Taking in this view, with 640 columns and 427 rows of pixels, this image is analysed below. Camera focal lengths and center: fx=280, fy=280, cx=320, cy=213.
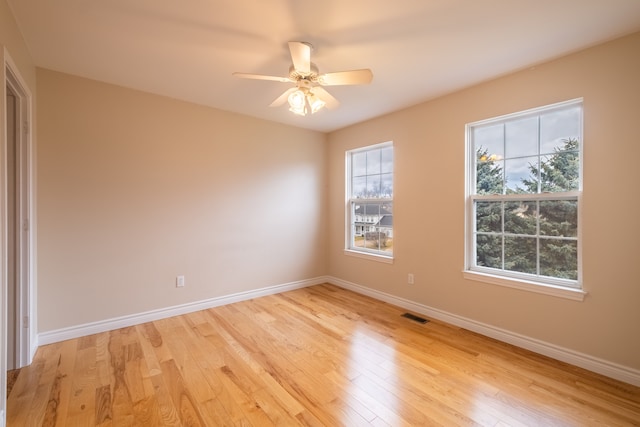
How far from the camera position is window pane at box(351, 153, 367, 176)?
4.20 meters

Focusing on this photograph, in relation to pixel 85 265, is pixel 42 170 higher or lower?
higher

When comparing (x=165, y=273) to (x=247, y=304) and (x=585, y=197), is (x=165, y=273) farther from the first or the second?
(x=585, y=197)

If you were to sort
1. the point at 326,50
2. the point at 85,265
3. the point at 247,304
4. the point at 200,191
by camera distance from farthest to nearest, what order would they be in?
the point at 247,304, the point at 200,191, the point at 85,265, the point at 326,50

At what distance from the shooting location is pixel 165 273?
10.5 feet

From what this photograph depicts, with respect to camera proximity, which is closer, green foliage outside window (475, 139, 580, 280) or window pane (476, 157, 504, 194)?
green foliage outside window (475, 139, 580, 280)

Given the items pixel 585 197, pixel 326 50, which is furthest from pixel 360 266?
pixel 326 50

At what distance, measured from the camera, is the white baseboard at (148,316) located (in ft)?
8.63

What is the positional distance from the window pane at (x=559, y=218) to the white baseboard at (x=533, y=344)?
0.95 meters

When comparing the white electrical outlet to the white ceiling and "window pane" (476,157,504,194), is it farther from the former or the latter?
"window pane" (476,157,504,194)

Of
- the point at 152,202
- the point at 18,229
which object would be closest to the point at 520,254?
the point at 152,202

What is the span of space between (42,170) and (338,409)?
10.5 feet

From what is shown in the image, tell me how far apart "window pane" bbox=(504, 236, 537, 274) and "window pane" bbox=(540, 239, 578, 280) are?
0.22 ft

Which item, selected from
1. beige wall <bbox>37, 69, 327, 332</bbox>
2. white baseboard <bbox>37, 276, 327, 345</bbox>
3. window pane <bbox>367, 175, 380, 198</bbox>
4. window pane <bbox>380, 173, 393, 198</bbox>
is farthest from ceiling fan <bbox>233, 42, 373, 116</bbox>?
white baseboard <bbox>37, 276, 327, 345</bbox>

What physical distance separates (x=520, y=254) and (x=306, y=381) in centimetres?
222
